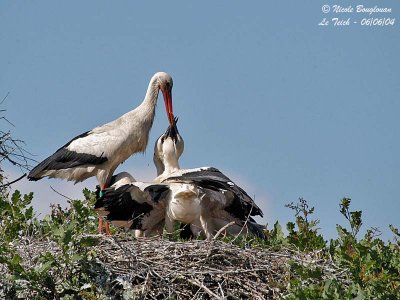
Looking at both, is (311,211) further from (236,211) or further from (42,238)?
(42,238)

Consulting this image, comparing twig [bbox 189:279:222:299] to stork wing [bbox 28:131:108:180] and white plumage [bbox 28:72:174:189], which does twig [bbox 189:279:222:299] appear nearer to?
white plumage [bbox 28:72:174:189]

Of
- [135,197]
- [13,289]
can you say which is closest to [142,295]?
[13,289]

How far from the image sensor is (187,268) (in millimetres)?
7793

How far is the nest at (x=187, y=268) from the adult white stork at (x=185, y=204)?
1.35 meters

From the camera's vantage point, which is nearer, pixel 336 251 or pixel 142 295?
pixel 142 295

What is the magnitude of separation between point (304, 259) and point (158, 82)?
5.24 m

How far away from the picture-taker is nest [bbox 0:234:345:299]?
7543 millimetres

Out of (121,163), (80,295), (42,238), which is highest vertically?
(121,163)

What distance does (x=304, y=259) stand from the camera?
26.6 feet

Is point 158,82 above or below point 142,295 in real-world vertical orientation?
above

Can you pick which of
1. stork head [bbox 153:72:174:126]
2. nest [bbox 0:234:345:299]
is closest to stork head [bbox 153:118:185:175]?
stork head [bbox 153:72:174:126]

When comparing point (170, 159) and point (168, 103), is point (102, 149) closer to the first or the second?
point (168, 103)

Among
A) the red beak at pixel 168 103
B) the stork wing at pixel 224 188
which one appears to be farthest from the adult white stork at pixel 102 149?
the stork wing at pixel 224 188

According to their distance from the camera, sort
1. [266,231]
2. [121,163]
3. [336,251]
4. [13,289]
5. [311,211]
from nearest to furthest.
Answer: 1. [13,289]
2. [336,251]
3. [311,211]
4. [266,231]
5. [121,163]
